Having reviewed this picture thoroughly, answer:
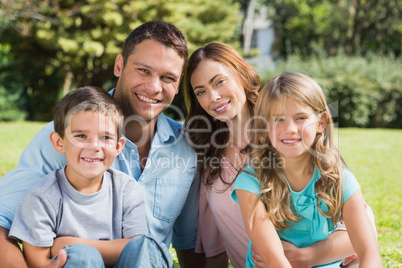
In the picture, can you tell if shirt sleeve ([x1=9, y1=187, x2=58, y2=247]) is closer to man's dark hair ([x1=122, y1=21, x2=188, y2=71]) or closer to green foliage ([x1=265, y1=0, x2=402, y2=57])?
man's dark hair ([x1=122, y1=21, x2=188, y2=71])

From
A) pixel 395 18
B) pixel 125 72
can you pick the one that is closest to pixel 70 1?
pixel 125 72

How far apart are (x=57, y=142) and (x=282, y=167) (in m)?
1.44

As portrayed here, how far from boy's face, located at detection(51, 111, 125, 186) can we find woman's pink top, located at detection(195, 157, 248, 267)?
1.03 metres

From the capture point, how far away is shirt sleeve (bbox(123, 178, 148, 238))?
2.64 metres

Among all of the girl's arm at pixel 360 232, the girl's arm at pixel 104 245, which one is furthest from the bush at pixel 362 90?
the girl's arm at pixel 104 245

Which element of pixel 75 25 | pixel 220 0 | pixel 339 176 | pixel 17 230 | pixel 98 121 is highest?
pixel 220 0

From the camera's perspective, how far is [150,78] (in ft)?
10.7

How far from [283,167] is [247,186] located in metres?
0.29

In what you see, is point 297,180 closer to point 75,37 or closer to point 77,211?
point 77,211

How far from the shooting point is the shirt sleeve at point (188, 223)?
3.45m

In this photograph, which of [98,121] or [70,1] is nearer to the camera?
[98,121]

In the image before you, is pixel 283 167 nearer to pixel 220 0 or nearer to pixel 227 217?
pixel 227 217

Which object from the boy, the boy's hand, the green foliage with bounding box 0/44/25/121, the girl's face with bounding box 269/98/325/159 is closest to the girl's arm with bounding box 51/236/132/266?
the boy

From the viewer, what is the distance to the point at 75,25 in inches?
659
